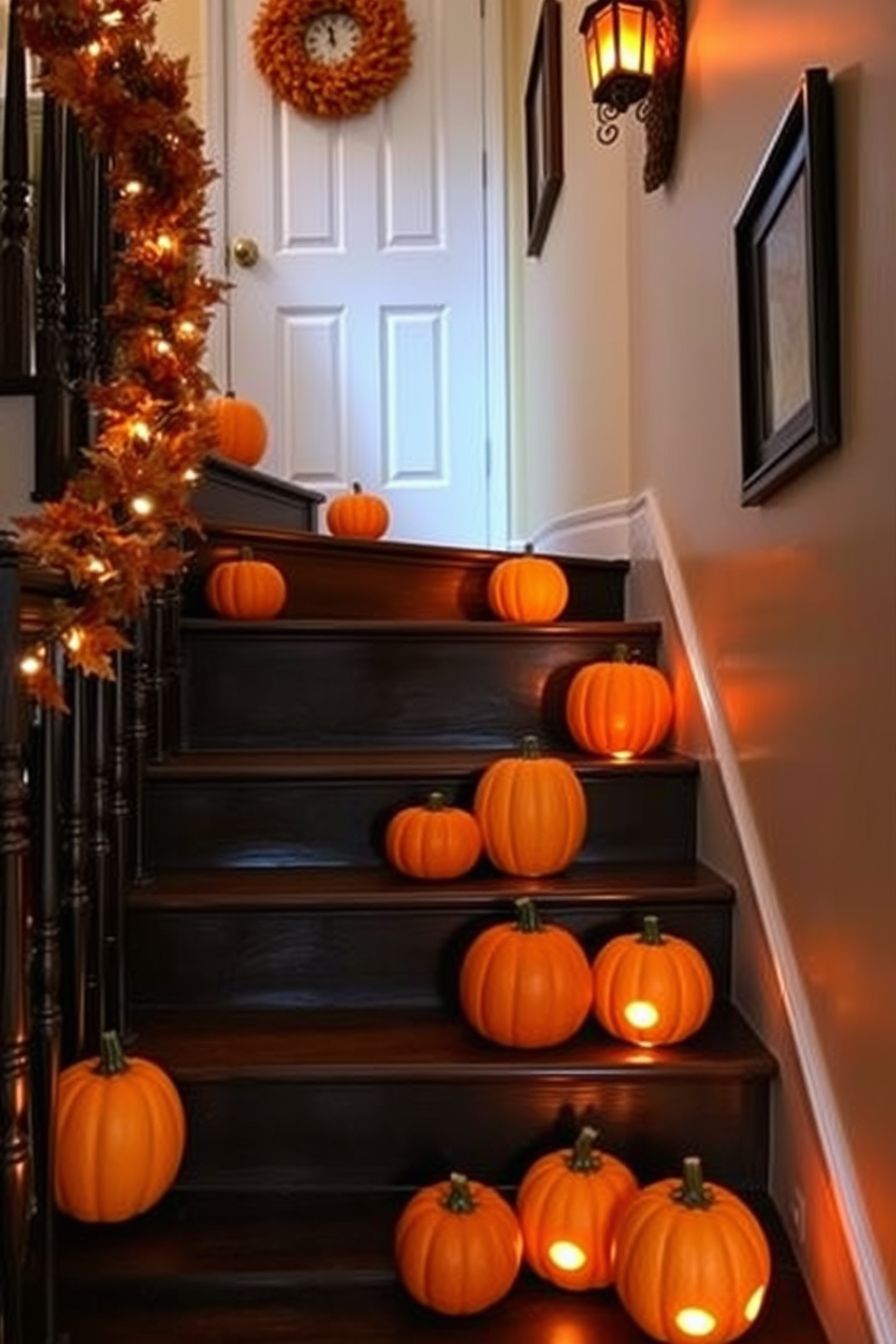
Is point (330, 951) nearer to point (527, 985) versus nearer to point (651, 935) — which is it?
point (527, 985)

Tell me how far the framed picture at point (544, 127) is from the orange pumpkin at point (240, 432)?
3.68ft

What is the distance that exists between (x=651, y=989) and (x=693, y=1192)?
306mm

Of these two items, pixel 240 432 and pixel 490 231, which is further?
pixel 490 231

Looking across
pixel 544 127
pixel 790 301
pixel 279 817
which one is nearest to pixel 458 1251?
pixel 279 817

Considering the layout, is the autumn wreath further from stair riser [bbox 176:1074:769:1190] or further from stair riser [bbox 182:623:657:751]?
stair riser [bbox 176:1074:769:1190]

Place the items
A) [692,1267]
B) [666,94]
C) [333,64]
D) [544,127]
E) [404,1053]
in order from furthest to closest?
[333,64] < [544,127] < [666,94] < [404,1053] < [692,1267]

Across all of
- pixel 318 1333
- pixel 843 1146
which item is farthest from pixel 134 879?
pixel 843 1146

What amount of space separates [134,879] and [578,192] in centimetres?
222

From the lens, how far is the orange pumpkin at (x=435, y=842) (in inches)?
70.0

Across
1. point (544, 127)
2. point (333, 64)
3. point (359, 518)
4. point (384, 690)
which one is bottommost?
point (384, 690)

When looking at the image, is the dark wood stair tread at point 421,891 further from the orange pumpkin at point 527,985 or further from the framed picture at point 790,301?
the framed picture at point 790,301

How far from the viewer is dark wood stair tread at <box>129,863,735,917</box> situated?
1.71 meters

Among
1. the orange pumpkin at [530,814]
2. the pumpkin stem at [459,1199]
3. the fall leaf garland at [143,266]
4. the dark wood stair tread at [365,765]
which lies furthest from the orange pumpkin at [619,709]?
the pumpkin stem at [459,1199]

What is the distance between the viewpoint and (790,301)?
1465mm
